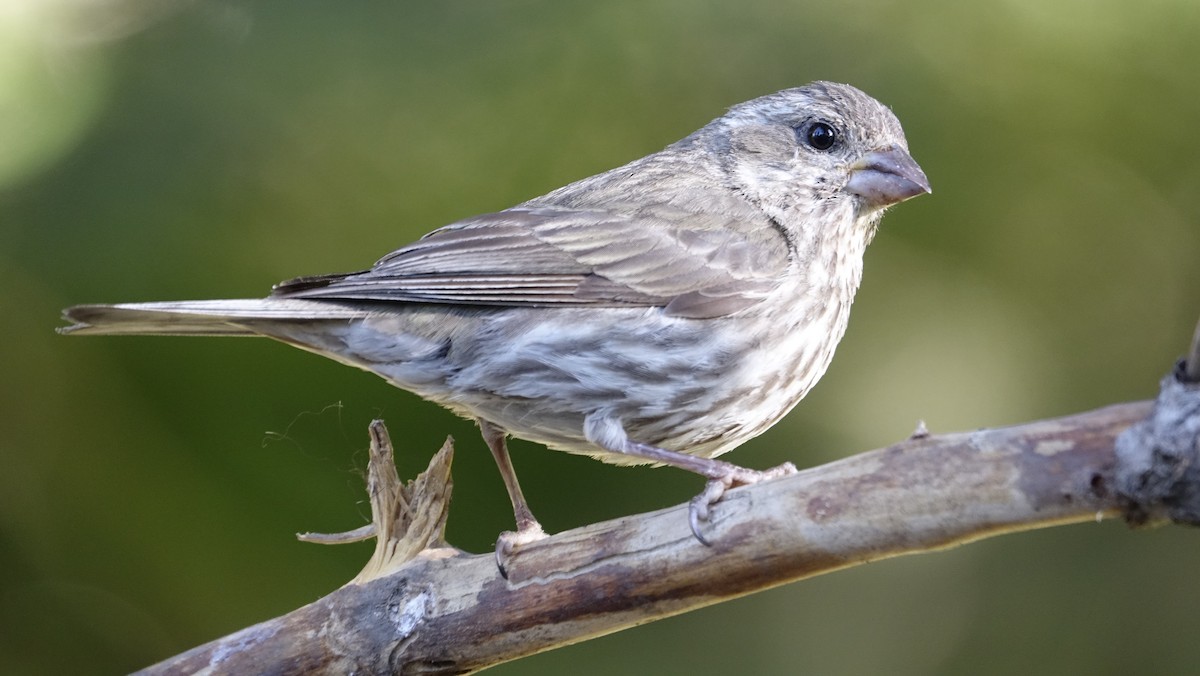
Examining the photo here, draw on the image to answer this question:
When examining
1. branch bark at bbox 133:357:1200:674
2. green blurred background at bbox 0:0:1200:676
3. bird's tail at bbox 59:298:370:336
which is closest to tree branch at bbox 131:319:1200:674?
branch bark at bbox 133:357:1200:674

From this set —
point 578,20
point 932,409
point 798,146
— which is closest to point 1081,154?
point 932,409

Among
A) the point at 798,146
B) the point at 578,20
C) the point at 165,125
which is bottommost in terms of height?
the point at 798,146

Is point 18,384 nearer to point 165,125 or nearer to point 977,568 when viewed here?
point 165,125

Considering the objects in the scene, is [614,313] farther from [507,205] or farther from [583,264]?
[507,205]

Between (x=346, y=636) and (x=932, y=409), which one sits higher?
(x=932, y=409)

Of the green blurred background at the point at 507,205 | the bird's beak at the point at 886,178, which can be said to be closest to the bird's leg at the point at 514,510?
the green blurred background at the point at 507,205

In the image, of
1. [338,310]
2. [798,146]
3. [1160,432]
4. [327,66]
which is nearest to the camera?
[1160,432]

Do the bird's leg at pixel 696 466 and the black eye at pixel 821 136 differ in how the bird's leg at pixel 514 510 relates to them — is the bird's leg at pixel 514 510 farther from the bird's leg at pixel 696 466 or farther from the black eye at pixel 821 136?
the black eye at pixel 821 136

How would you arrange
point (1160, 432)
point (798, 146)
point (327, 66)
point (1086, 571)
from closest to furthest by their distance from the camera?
point (1160, 432) → point (798, 146) → point (1086, 571) → point (327, 66)
